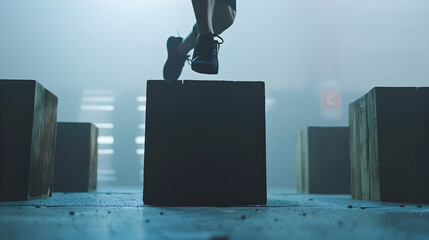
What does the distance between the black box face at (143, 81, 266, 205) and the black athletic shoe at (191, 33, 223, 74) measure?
0.09 m

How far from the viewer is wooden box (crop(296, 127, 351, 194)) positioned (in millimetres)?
2699

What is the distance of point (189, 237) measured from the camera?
0.65 metres

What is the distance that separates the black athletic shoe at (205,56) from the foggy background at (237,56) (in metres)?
2.62

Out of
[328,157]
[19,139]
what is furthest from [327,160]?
[19,139]

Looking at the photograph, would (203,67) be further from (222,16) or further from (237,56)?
(237,56)

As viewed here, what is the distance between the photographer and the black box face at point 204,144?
1.31 m

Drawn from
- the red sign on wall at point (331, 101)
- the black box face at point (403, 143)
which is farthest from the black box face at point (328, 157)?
the red sign on wall at point (331, 101)

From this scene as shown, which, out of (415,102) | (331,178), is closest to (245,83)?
(415,102)

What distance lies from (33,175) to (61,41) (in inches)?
112

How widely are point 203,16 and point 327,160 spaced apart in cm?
157

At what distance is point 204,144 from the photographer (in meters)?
1.33

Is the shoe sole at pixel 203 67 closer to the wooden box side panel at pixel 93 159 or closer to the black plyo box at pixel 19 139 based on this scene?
the black plyo box at pixel 19 139

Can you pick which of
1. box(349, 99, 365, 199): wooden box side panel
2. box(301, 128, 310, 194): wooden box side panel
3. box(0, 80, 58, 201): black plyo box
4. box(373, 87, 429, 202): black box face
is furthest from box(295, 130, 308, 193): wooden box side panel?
box(0, 80, 58, 201): black plyo box

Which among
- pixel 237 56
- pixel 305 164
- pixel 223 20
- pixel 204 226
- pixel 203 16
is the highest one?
pixel 237 56
